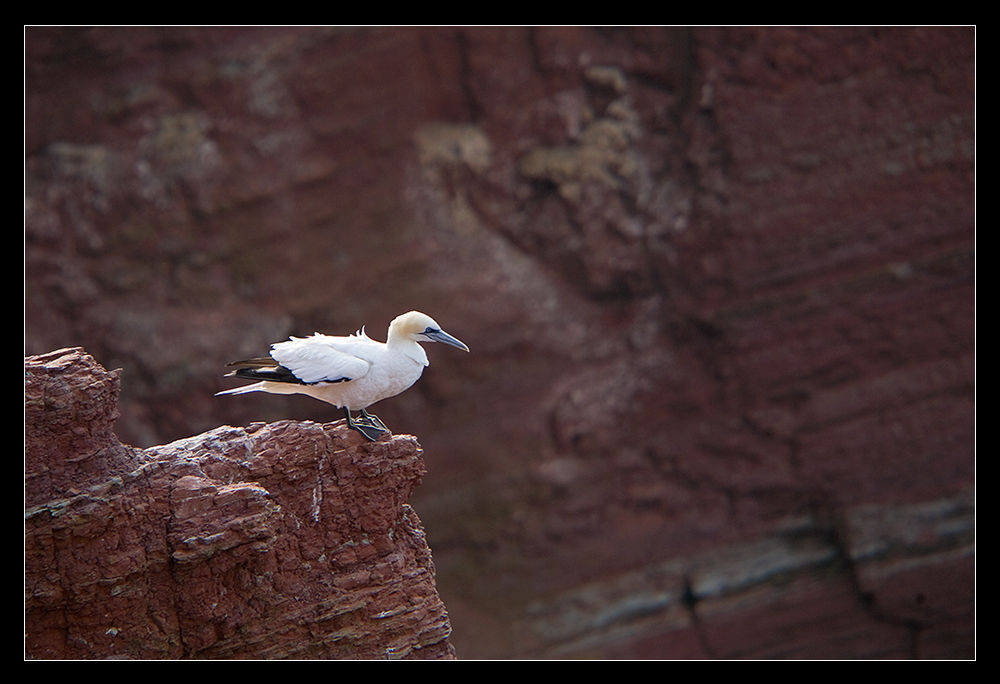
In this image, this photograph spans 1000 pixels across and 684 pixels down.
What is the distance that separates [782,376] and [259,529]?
1257 centimetres

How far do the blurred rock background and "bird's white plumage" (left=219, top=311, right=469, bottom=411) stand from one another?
950cm

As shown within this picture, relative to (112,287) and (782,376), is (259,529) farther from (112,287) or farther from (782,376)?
(782,376)

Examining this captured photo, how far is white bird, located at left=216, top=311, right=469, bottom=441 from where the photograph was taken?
691cm

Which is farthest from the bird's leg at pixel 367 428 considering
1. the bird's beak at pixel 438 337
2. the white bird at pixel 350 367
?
the bird's beak at pixel 438 337

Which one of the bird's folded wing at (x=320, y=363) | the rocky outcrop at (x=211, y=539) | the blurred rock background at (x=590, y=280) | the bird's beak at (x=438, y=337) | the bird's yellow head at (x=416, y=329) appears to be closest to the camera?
the rocky outcrop at (x=211, y=539)

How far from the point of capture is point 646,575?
16.9 metres

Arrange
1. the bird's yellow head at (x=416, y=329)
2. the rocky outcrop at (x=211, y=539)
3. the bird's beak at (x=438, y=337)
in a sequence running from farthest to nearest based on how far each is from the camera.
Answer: the bird's beak at (x=438, y=337)
the bird's yellow head at (x=416, y=329)
the rocky outcrop at (x=211, y=539)

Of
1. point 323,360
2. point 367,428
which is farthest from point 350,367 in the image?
point 367,428

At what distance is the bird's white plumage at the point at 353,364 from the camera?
6906 millimetres

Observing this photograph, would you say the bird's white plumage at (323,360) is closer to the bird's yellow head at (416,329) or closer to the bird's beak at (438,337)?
the bird's yellow head at (416,329)

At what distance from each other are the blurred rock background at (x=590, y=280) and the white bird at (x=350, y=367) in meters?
9.51

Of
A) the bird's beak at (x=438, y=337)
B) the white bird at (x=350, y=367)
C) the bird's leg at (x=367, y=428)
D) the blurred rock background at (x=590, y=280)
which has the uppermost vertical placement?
the blurred rock background at (x=590, y=280)

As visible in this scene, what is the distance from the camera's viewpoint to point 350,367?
6914 mm

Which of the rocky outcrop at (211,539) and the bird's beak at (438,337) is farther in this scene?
the bird's beak at (438,337)
